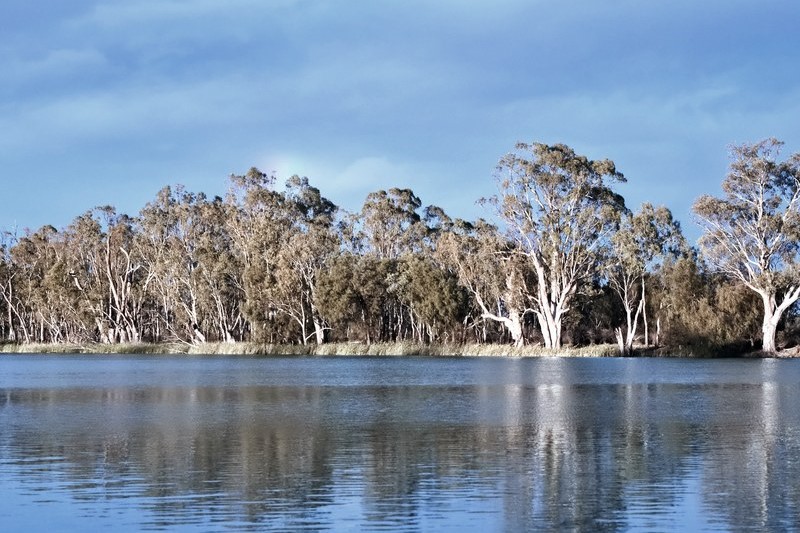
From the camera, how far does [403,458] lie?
15.8 meters

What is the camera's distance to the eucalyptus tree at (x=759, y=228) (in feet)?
185

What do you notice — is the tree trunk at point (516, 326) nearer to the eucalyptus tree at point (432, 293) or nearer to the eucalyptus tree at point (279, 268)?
the eucalyptus tree at point (432, 293)

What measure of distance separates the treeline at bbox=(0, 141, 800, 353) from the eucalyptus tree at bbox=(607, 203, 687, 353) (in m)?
0.11

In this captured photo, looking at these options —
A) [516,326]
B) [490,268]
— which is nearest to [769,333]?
[516,326]

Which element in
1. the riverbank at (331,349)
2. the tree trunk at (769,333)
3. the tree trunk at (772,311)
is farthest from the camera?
the riverbank at (331,349)

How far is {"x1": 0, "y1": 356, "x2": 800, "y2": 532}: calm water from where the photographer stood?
37.5 ft

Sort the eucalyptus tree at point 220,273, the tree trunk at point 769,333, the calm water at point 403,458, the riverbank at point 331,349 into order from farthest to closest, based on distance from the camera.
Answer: the eucalyptus tree at point 220,273 < the riverbank at point 331,349 < the tree trunk at point 769,333 < the calm water at point 403,458

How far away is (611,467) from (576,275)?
4757 centimetres

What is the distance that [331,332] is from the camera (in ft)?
237

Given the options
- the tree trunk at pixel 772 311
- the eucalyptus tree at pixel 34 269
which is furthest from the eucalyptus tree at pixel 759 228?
the eucalyptus tree at pixel 34 269

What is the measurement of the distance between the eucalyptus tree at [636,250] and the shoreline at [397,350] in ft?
6.45

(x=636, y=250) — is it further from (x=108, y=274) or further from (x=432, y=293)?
(x=108, y=274)

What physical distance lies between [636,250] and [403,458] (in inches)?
1781

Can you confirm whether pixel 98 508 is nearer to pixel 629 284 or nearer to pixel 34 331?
pixel 629 284
